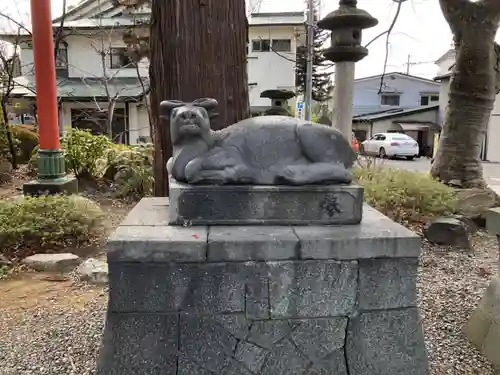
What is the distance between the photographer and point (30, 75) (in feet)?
58.1

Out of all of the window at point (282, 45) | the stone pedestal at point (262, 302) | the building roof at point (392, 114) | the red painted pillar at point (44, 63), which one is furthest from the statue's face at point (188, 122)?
the building roof at point (392, 114)

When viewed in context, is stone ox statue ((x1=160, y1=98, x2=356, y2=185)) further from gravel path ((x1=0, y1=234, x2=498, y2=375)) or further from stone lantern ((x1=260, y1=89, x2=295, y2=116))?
stone lantern ((x1=260, y1=89, x2=295, y2=116))

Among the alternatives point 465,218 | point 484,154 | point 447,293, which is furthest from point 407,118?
point 447,293

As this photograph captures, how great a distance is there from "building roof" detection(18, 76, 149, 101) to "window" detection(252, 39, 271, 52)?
5.23 metres

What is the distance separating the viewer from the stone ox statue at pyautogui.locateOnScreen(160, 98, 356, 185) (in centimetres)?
237

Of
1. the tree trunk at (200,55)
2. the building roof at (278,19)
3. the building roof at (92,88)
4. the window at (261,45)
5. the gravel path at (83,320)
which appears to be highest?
the building roof at (278,19)

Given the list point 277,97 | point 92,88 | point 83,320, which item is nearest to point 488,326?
point 83,320

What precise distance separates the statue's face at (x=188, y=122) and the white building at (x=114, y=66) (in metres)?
14.0

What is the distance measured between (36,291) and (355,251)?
3.04 meters

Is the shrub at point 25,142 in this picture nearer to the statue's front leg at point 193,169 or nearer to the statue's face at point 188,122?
the statue's face at point 188,122

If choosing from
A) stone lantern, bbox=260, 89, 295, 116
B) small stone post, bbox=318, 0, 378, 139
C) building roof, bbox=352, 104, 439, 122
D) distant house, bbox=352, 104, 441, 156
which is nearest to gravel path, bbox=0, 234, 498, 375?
small stone post, bbox=318, 0, 378, 139

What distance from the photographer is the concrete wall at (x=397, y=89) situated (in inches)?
1122

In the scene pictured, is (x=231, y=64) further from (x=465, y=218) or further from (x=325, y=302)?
(x=465, y=218)

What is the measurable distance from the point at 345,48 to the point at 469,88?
2185 millimetres
